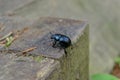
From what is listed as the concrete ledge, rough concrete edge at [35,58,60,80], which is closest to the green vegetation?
the concrete ledge

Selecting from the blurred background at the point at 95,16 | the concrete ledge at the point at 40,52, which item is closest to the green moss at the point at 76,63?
the concrete ledge at the point at 40,52

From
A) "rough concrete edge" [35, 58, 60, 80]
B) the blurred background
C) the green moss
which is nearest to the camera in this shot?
"rough concrete edge" [35, 58, 60, 80]

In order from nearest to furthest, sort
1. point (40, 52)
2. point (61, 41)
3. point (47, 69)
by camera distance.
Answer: point (47, 69)
point (40, 52)
point (61, 41)

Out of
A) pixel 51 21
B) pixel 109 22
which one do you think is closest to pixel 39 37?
pixel 51 21

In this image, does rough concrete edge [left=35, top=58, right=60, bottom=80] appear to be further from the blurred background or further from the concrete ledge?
the blurred background

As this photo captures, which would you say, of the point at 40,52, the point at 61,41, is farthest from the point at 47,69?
the point at 61,41

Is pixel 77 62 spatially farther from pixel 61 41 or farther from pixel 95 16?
pixel 95 16
